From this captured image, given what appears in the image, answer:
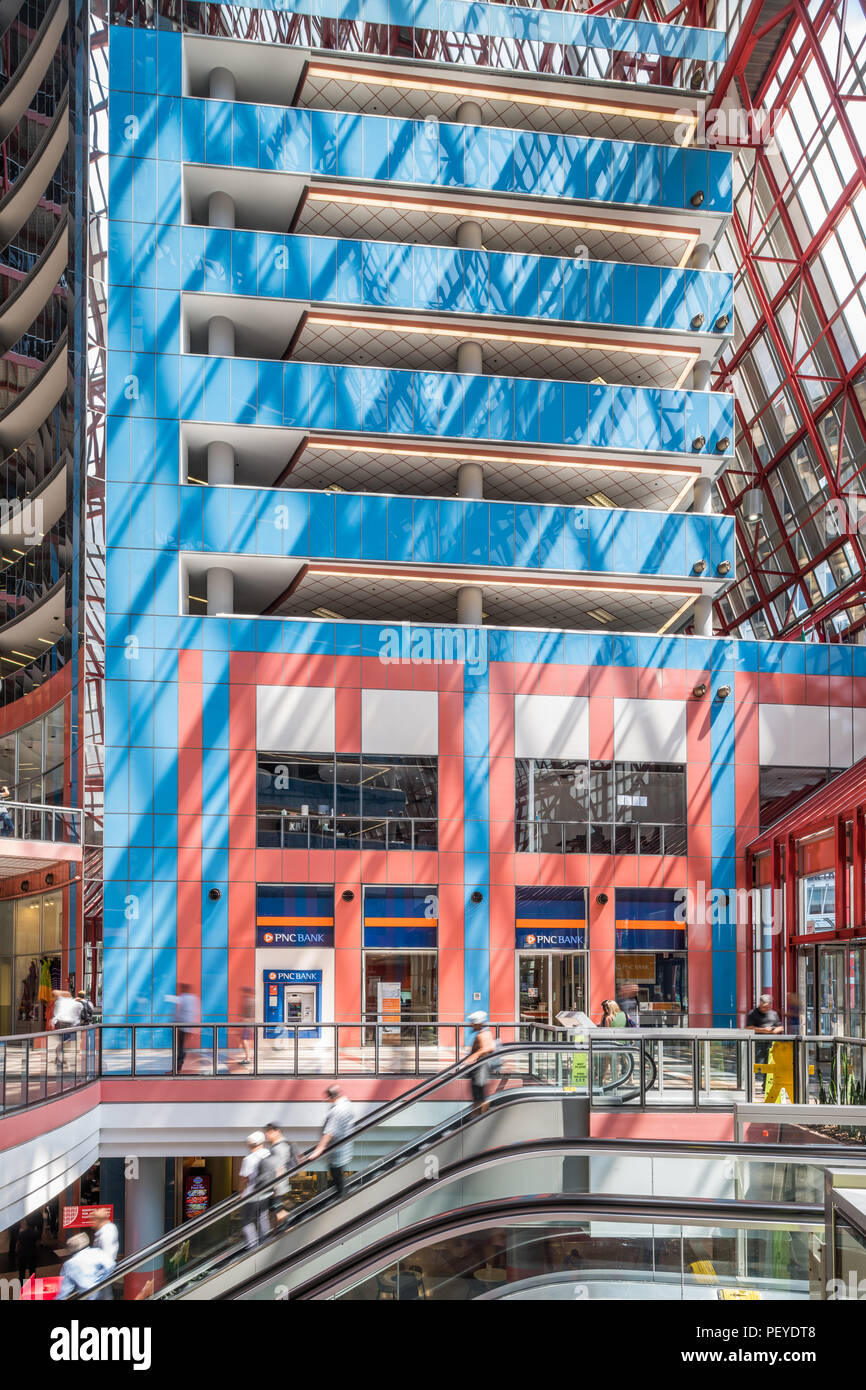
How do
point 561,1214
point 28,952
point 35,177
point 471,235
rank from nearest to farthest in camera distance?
point 561,1214 → point 471,235 → point 28,952 → point 35,177

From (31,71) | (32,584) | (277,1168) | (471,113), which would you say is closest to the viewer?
(277,1168)

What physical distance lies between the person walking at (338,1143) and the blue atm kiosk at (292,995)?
1281 centimetres

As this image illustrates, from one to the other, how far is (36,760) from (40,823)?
1037 cm

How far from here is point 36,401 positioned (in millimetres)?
38312

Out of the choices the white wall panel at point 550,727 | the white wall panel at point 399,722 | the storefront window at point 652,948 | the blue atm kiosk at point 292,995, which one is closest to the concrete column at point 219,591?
the white wall panel at point 399,722

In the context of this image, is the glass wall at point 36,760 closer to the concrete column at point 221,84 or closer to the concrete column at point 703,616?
the concrete column at point 221,84

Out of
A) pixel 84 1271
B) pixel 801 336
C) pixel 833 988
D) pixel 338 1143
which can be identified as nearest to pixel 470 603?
pixel 833 988

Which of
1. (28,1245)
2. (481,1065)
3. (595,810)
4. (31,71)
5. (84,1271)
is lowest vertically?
(28,1245)

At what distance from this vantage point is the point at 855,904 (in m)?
23.4

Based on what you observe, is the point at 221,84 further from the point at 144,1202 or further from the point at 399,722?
the point at 144,1202

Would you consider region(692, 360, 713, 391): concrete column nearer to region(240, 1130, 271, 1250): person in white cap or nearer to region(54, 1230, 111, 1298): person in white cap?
region(240, 1130, 271, 1250): person in white cap

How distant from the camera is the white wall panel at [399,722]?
29.1 metres

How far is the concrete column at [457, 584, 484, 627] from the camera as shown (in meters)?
30.8
